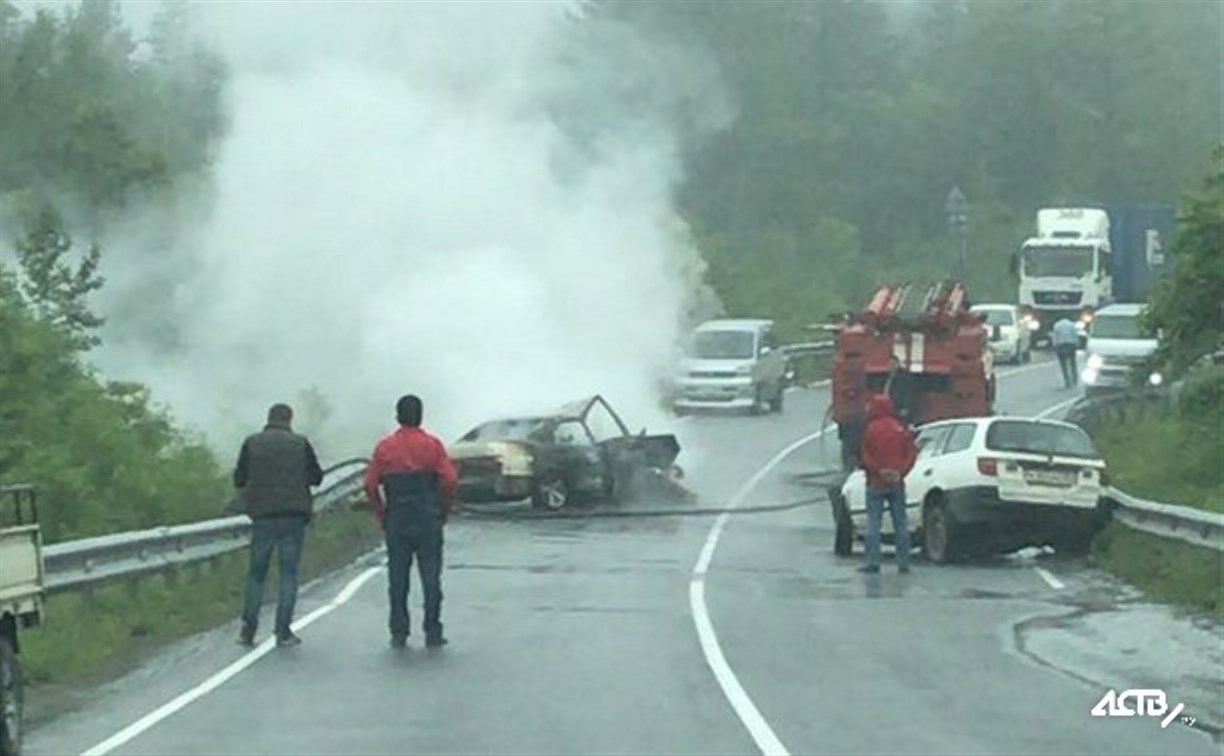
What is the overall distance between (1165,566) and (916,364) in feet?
46.1

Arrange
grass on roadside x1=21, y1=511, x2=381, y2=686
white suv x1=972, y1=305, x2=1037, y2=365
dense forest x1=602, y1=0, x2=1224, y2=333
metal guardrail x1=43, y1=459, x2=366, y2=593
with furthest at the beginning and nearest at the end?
dense forest x1=602, y1=0, x2=1224, y2=333 → white suv x1=972, y1=305, x2=1037, y2=365 → metal guardrail x1=43, y1=459, x2=366, y2=593 → grass on roadside x1=21, y1=511, x2=381, y2=686

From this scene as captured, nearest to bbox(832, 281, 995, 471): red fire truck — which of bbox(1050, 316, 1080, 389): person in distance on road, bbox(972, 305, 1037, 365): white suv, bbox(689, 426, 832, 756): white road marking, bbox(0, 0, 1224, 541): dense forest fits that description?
bbox(0, 0, 1224, 541): dense forest

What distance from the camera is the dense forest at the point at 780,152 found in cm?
3275

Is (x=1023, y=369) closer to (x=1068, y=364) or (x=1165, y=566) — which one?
(x=1068, y=364)

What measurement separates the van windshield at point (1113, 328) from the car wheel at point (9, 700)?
4418 centimetres

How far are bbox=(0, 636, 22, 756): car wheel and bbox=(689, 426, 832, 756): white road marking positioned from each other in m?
3.73

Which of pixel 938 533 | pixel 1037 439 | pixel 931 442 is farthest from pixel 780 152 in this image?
pixel 938 533

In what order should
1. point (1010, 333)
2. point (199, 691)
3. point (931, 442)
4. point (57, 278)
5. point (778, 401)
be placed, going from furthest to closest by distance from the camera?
point (1010, 333) → point (778, 401) → point (57, 278) → point (931, 442) → point (199, 691)

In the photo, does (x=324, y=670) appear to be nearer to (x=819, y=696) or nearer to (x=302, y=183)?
(x=819, y=696)

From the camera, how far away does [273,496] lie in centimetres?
2131

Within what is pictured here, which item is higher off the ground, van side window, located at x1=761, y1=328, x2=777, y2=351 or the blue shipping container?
the blue shipping container

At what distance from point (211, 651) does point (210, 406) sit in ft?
71.8

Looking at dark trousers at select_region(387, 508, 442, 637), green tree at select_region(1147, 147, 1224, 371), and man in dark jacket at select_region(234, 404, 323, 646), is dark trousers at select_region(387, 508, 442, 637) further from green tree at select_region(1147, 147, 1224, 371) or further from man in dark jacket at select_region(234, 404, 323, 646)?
green tree at select_region(1147, 147, 1224, 371)

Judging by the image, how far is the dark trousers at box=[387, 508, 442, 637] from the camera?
68.3 feet
